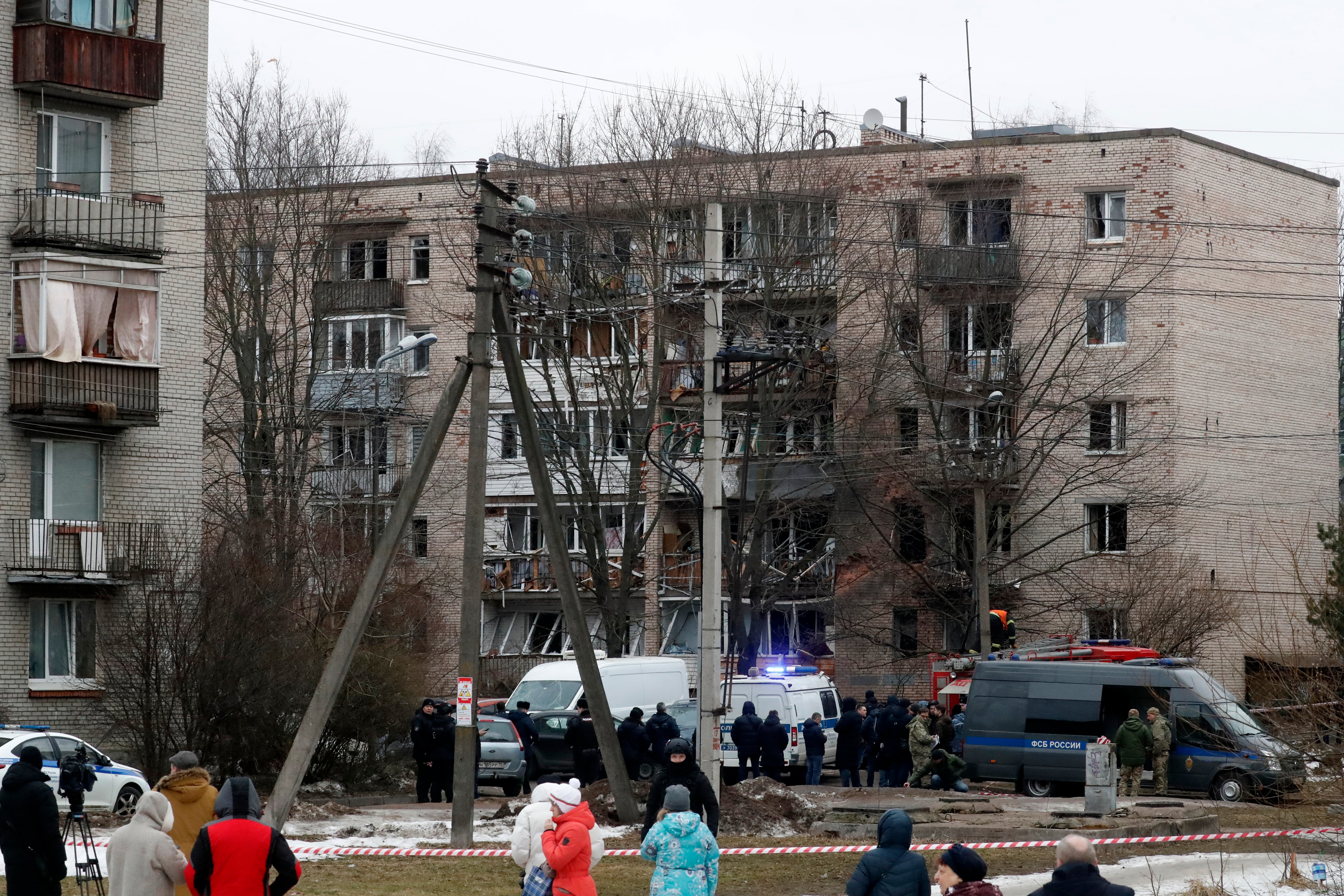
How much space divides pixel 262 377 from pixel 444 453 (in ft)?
30.2

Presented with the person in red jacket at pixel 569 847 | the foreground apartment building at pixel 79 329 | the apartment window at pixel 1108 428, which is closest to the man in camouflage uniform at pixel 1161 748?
the foreground apartment building at pixel 79 329

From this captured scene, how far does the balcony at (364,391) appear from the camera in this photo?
5012cm

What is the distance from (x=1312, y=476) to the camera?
50.0 meters

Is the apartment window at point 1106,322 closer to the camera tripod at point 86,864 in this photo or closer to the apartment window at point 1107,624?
the apartment window at point 1107,624

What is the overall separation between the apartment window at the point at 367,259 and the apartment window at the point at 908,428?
17331 mm

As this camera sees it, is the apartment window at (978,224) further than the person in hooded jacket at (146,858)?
Yes

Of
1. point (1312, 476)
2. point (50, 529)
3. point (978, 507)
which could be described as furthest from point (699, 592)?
point (50, 529)

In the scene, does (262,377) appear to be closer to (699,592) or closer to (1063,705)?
(699,592)

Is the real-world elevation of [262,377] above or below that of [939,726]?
above

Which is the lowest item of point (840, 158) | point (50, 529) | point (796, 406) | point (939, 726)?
point (939, 726)

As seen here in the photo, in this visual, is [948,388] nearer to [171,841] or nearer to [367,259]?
[367,259]

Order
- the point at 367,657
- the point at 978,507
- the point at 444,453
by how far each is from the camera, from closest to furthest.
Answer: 1. the point at 367,657
2. the point at 978,507
3. the point at 444,453

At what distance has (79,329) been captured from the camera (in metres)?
31.7

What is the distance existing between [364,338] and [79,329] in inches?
851
